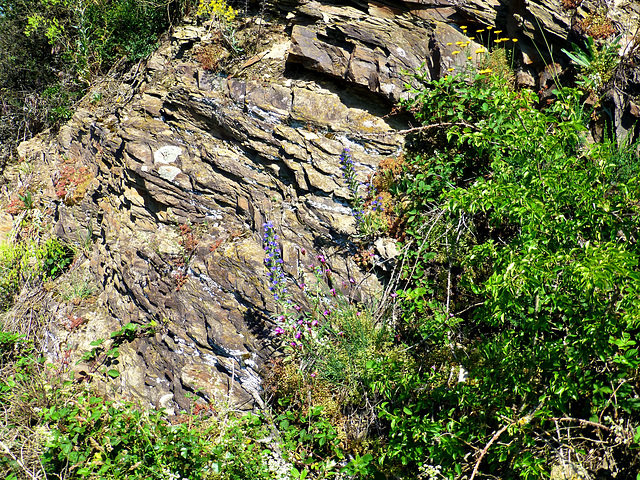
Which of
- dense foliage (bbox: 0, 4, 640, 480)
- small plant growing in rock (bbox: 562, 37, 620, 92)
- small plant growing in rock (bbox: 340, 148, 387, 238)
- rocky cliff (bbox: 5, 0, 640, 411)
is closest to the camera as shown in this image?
dense foliage (bbox: 0, 4, 640, 480)

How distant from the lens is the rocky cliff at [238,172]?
4707mm

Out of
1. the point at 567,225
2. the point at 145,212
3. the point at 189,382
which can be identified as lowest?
the point at 189,382

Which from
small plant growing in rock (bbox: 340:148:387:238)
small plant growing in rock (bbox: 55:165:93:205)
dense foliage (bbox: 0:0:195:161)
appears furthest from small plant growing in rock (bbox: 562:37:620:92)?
small plant growing in rock (bbox: 55:165:93:205)

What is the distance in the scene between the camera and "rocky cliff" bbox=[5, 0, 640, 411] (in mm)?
4707

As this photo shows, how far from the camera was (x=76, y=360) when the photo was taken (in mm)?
5281

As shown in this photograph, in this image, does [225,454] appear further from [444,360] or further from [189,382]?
[444,360]

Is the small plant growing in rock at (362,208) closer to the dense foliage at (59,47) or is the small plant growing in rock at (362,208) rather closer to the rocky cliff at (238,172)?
the rocky cliff at (238,172)

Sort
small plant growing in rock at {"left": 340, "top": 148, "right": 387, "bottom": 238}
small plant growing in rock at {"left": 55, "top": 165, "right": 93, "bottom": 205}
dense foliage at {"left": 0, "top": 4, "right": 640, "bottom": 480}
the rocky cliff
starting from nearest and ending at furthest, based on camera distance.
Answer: dense foliage at {"left": 0, "top": 4, "right": 640, "bottom": 480}, small plant growing in rock at {"left": 340, "top": 148, "right": 387, "bottom": 238}, the rocky cliff, small plant growing in rock at {"left": 55, "top": 165, "right": 93, "bottom": 205}

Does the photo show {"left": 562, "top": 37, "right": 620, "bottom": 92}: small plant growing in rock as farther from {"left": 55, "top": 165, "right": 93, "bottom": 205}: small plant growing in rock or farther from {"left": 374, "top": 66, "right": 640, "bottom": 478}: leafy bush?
{"left": 55, "top": 165, "right": 93, "bottom": 205}: small plant growing in rock

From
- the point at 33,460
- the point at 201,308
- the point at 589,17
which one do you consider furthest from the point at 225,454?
the point at 589,17

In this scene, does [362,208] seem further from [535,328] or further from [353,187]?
[535,328]

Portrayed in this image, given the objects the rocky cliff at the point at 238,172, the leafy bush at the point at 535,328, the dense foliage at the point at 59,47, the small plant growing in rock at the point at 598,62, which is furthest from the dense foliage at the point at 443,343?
the dense foliage at the point at 59,47

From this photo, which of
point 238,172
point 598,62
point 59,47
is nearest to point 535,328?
point 598,62

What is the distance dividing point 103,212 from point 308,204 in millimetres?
3066
